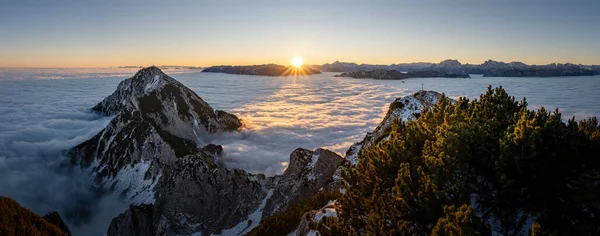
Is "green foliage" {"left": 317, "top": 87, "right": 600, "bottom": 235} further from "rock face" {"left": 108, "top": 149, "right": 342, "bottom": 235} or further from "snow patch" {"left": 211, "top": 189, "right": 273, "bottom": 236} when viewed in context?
"snow patch" {"left": 211, "top": 189, "right": 273, "bottom": 236}

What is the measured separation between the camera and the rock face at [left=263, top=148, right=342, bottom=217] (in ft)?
159

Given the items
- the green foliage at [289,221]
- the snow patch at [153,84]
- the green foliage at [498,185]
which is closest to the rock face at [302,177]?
the green foliage at [289,221]

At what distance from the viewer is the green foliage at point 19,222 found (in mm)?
27422

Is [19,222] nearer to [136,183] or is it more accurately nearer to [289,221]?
[289,221]

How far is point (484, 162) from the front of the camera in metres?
11.7

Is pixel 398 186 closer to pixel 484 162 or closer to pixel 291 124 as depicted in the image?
pixel 484 162

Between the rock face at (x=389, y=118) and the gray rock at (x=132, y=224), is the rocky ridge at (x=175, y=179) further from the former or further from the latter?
the rock face at (x=389, y=118)

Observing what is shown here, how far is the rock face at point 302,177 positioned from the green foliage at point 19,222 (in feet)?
96.9

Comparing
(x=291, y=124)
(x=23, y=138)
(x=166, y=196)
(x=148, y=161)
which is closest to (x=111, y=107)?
(x=23, y=138)

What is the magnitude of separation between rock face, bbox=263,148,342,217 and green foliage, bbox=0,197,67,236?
2953 cm

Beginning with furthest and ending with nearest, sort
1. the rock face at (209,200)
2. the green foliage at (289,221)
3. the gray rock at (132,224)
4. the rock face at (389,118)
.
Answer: the rock face at (209,200)
the gray rock at (132,224)
the rock face at (389,118)
the green foliage at (289,221)

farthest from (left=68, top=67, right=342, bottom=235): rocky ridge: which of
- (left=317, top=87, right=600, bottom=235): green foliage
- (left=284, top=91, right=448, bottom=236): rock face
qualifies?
(left=317, top=87, right=600, bottom=235): green foliage

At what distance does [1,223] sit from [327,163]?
39.1 meters

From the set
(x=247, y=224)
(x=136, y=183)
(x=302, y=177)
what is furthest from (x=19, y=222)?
(x=136, y=183)
